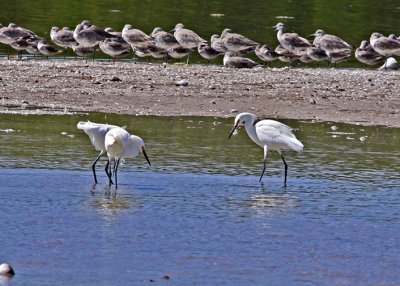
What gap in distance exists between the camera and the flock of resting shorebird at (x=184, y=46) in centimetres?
2547

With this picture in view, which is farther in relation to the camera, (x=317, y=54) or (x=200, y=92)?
(x=317, y=54)

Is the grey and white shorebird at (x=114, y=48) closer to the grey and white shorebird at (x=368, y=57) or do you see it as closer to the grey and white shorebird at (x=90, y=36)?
the grey and white shorebird at (x=90, y=36)

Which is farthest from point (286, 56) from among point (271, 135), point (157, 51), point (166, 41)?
point (271, 135)

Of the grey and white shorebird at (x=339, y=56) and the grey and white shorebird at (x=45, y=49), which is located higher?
the grey and white shorebird at (x=339, y=56)

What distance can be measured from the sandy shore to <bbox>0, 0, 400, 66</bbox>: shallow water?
8.81 metres

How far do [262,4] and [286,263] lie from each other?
35252 millimetres

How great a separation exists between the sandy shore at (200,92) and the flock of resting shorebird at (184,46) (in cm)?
297

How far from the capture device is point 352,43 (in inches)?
1220

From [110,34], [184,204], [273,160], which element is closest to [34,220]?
[184,204]

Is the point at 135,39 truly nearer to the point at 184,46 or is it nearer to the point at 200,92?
the point at 184,46

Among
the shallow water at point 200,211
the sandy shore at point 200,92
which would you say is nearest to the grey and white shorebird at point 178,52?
the sandy shore at point 200,92

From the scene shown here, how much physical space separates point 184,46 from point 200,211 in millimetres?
15522

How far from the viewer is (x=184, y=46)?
26109 millimetres

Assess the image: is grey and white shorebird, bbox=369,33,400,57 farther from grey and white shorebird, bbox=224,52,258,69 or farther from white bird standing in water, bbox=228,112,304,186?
white bird standing in water, bbox=228,112,304,186
